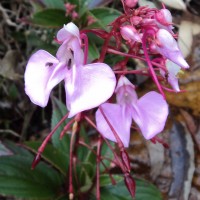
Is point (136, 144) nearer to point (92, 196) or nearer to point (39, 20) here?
point (92, 196)

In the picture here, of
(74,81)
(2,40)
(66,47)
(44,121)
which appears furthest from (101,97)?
(2,40)

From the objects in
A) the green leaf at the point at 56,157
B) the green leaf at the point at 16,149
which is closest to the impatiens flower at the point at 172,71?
the green leaf at the point at 56,157

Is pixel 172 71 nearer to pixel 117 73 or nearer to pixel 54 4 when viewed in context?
pixel 117 73

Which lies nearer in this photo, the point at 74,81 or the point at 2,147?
the point at 74,81

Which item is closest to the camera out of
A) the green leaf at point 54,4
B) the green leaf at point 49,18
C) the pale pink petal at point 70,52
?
the pale pink petal at point 70,52

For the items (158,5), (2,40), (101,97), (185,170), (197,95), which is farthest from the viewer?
(2,40)

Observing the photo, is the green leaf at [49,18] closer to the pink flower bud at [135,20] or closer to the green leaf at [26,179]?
the green leaf at [26,179]
